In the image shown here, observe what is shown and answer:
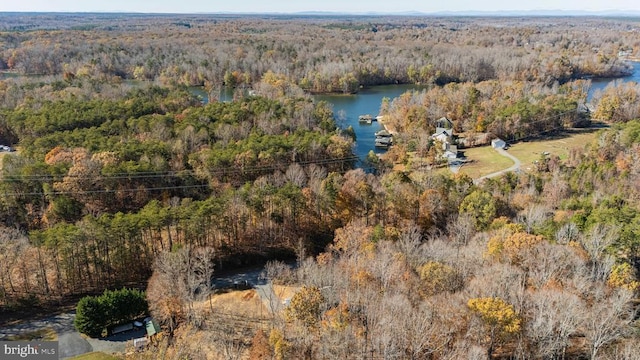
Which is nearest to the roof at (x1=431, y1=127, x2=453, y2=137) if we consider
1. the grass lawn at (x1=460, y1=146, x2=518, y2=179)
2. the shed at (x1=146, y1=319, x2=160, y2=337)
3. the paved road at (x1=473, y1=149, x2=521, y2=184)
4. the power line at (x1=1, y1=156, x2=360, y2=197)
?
the grass lawn at (x1=460, y1=146, x2=518, y2=179)

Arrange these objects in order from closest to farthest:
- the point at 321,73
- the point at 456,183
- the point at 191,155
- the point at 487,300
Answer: the point at 487,300
the point at 456,183
the point at 191,155
the point at 321,73

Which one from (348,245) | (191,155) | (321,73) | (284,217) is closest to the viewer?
(348,245)

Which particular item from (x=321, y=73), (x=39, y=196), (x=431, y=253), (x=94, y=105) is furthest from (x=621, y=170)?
(x=321, y=73)

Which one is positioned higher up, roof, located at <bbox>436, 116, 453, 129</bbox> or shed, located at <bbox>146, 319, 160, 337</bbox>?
roof, located at <bbox>436, 116, 453, 129</bbox>

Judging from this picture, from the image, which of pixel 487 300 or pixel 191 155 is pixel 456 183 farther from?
pixel 191 155

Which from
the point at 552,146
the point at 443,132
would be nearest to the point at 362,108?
the point at 443,132

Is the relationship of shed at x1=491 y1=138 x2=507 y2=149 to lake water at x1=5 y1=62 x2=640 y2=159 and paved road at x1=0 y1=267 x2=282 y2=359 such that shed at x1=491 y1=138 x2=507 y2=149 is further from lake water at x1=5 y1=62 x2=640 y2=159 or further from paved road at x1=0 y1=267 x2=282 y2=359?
paved road at x1=0 y1=267 x2=282 y2=359

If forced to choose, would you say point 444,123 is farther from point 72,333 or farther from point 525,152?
point 72,333
